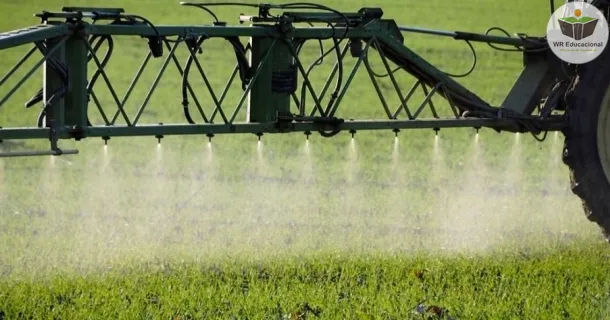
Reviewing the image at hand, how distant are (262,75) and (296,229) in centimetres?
253

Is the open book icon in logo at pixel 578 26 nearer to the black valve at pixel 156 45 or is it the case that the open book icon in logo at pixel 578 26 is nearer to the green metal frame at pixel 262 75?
the green metal frame at pixel 262 75

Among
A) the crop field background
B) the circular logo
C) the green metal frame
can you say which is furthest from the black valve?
the circular logo

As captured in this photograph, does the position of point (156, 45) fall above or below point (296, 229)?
above

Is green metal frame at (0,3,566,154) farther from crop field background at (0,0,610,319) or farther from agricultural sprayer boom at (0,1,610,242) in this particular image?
crop field background at (0,0,610,319)

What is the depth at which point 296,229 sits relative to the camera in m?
9.85

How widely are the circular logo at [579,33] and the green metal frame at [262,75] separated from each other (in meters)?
0.10

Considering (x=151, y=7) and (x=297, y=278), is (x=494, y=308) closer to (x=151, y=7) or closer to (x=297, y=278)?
(x=297, y=278)

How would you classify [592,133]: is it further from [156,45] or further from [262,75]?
[156,45]

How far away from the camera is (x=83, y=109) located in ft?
22.8

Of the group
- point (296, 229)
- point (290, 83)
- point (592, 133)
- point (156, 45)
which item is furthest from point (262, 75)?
point (296, 229)

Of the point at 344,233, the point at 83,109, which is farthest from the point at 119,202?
the point at 83,109

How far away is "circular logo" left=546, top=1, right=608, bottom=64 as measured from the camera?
27.8 ft

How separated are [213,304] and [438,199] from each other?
4054 millimetres

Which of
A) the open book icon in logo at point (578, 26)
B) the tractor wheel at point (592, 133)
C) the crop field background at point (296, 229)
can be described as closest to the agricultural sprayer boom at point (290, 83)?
the tractor wheel at point (592, 133)
